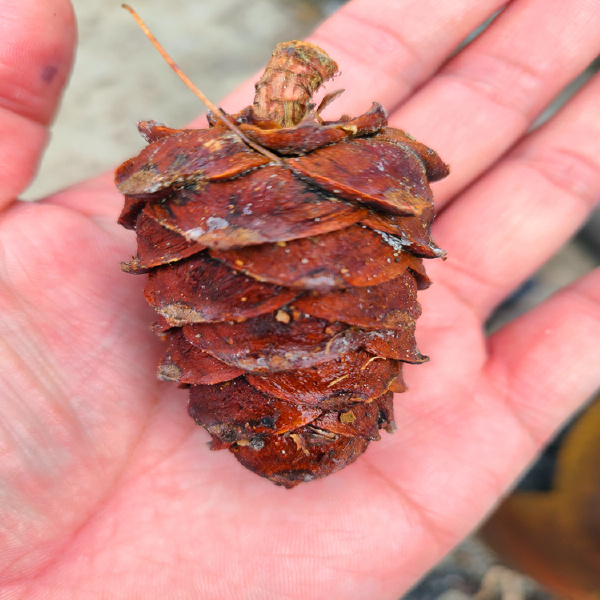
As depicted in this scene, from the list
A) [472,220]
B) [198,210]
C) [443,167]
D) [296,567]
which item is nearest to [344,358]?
[198,210]

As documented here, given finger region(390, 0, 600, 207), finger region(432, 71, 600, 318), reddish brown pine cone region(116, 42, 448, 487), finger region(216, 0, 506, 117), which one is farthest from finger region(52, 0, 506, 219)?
reddish brown pine cone region(116, 42, 448, 487)

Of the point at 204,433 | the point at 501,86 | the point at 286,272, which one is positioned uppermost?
the point at 501,86

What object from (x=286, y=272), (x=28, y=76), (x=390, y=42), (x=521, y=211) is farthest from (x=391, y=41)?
(x=286, y=272)

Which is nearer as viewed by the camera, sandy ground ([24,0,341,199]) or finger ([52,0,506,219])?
finger ([52,0,506,219])

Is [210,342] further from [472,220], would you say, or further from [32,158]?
[472,220]

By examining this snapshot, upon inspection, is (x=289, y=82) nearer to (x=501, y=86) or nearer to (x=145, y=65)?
(x=501, y=86)

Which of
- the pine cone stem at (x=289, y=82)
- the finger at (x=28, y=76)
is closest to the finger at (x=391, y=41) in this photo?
the finger at (x=28, y=76)

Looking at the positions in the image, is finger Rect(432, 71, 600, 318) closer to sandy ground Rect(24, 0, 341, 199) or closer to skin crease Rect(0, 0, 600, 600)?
skin crease Rect(0, 0, 600, 600)
